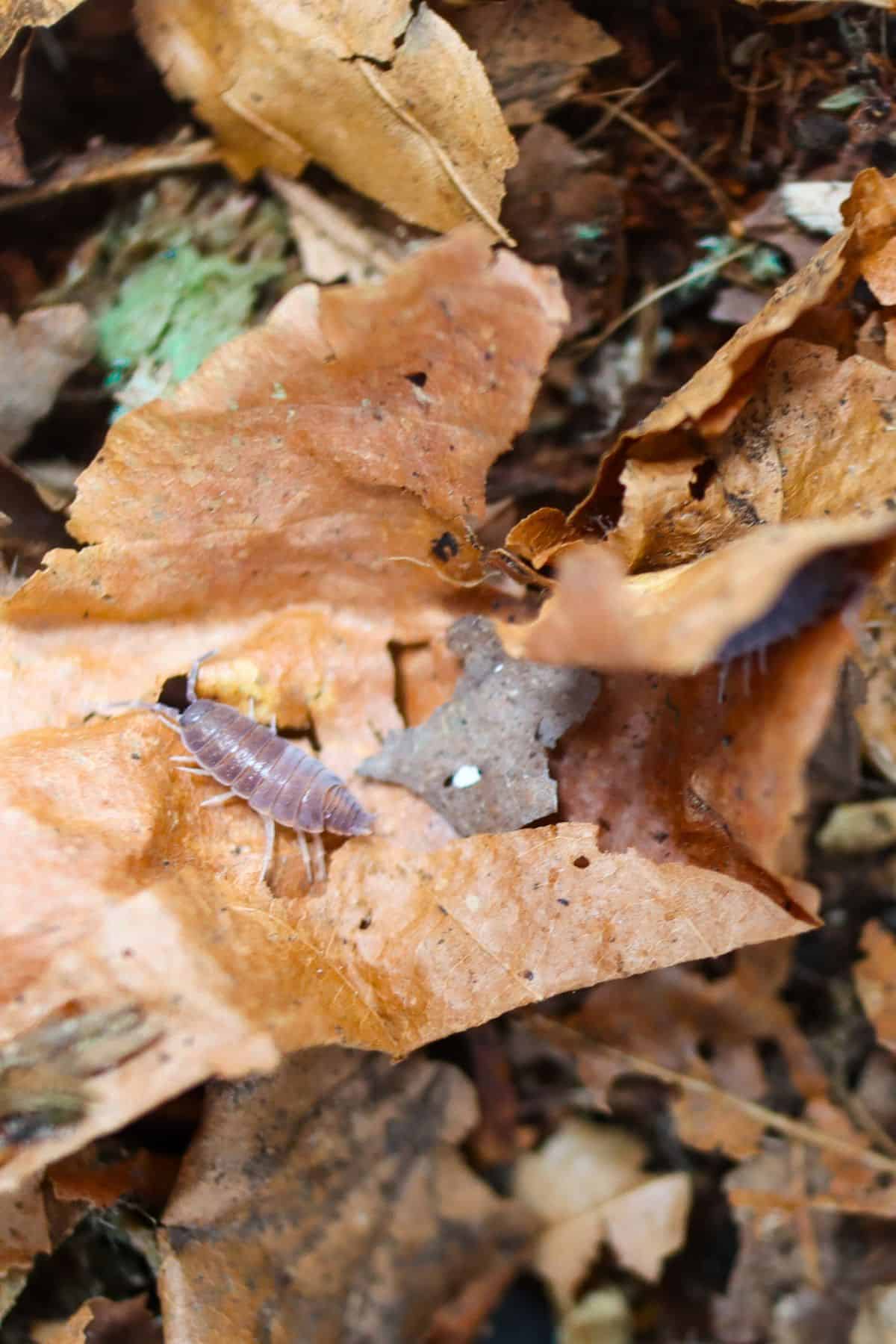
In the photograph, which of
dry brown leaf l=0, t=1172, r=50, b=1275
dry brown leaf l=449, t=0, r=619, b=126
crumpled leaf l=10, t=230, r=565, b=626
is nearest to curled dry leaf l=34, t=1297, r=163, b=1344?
dry brown leaf l=0, t=1172, r=50, b=1275

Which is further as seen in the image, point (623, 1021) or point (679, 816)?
point (623, 1021)

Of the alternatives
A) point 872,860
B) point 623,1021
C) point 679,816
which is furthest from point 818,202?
point 623,1021

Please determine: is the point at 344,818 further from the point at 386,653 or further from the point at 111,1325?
the point at 111,1325

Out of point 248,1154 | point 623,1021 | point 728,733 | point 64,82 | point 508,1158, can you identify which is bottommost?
point 508,1158

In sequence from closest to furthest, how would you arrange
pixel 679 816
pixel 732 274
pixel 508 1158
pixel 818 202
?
pixel 679 816 → pixel 818 202 → pixel 732 274 → pixel 508 1158

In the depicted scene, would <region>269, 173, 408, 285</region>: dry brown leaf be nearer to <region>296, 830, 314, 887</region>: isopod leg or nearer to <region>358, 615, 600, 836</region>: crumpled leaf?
<region>358, 615, 600, 836</region>: crumpled leaf

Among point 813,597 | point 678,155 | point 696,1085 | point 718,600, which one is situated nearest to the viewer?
point 718,600

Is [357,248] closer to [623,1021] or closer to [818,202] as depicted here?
[818,202]

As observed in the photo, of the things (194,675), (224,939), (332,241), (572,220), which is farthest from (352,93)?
(224,939)
